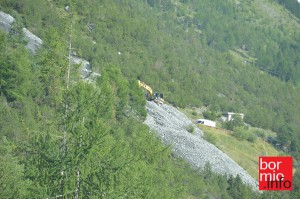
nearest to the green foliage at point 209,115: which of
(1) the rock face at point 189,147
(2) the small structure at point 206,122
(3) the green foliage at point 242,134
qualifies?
(2) the small structure at point 206,122

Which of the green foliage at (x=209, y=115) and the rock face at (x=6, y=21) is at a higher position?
the rock face at (x=6, y=21)

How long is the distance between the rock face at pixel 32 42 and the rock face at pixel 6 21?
1.94 m

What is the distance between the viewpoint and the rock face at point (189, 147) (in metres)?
74.7

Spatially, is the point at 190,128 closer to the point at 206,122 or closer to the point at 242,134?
the point at 206,122

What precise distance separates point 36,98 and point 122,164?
113ft

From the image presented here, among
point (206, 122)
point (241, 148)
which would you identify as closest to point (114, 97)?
point (241, 148)

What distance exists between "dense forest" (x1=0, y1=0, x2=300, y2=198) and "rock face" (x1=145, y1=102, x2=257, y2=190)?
9.40 feet

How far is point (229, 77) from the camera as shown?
153500 millimetres

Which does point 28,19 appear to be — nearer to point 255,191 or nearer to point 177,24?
point 255,191

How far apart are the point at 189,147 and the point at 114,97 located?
34.9m

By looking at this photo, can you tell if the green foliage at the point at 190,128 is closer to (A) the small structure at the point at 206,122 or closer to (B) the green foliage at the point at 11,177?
(A) the small structure at the point at 206,122

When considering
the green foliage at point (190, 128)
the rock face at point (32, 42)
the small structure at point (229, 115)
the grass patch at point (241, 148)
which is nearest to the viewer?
the rock face at point (32, 42)

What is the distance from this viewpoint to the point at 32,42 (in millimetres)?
76562

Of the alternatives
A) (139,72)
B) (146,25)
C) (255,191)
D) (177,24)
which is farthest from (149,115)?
(177,24)
